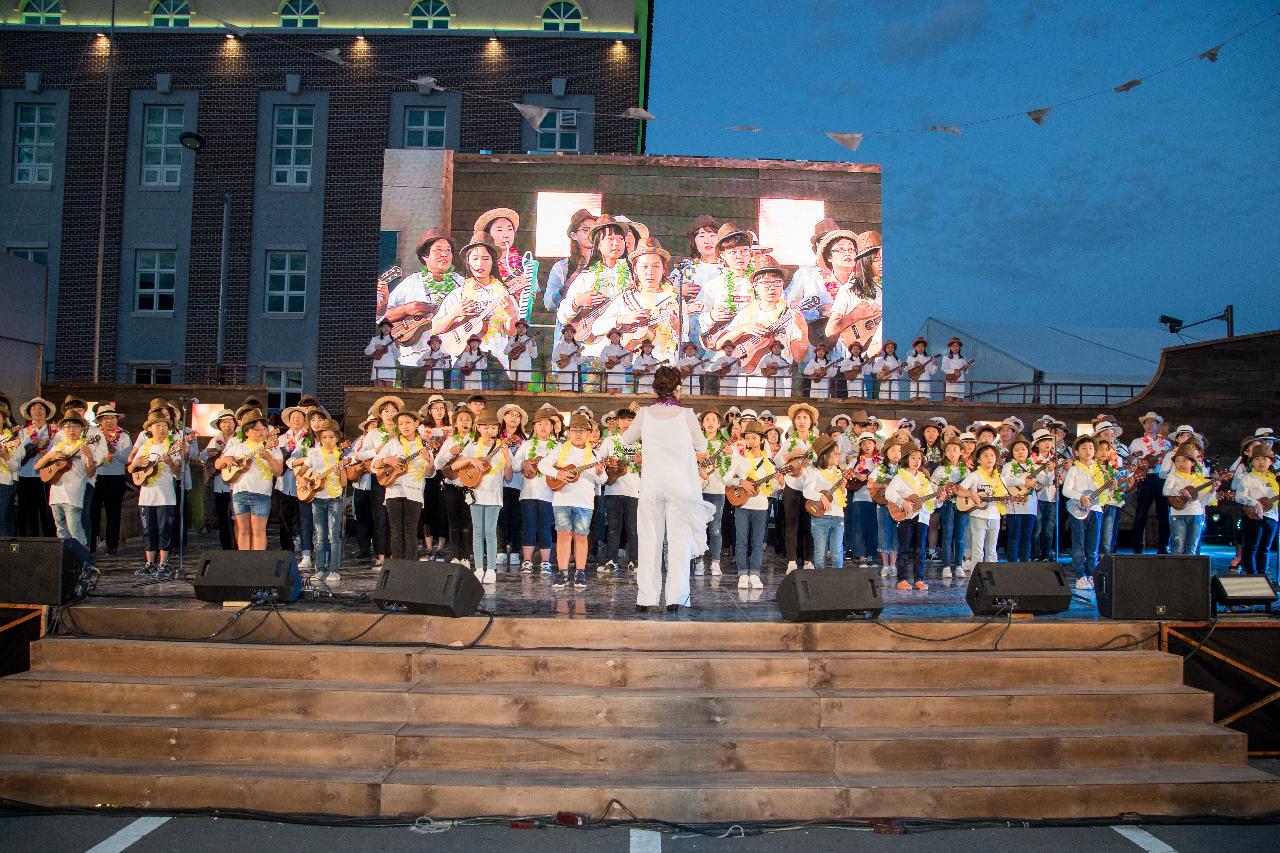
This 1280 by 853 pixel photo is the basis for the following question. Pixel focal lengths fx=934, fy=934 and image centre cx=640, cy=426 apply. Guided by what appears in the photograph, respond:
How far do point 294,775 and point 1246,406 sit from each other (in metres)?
18.0

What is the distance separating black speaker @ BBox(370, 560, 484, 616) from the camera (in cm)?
659

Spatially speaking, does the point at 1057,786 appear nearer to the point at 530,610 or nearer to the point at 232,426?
the point at 530,610

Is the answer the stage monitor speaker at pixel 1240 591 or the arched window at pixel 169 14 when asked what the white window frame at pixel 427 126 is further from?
the stage monitor speaker at pixel 1240 591

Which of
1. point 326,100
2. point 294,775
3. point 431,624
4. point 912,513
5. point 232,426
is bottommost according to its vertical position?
point 294,775

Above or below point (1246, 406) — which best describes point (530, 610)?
below

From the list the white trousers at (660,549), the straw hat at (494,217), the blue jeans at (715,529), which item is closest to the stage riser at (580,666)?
the white trousers at (660,549)

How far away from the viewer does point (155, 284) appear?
25.1 meters

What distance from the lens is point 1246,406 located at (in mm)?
17375

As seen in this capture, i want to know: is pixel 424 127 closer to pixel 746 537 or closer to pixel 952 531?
pixel 952 531

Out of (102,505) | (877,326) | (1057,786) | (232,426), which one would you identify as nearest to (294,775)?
(1057,786)

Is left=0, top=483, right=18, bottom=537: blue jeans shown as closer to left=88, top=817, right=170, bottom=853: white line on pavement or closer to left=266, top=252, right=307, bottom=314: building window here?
left=88, top=817, right=170, bottom=853: white line on pavement

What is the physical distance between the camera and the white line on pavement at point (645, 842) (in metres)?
4.90

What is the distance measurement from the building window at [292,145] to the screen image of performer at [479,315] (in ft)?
26.8

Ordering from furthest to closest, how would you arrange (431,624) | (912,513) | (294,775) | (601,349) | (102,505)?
1. (601,349)
2. (102,505)
3. (912,513)
4. (431,624)
5. (294,775)
